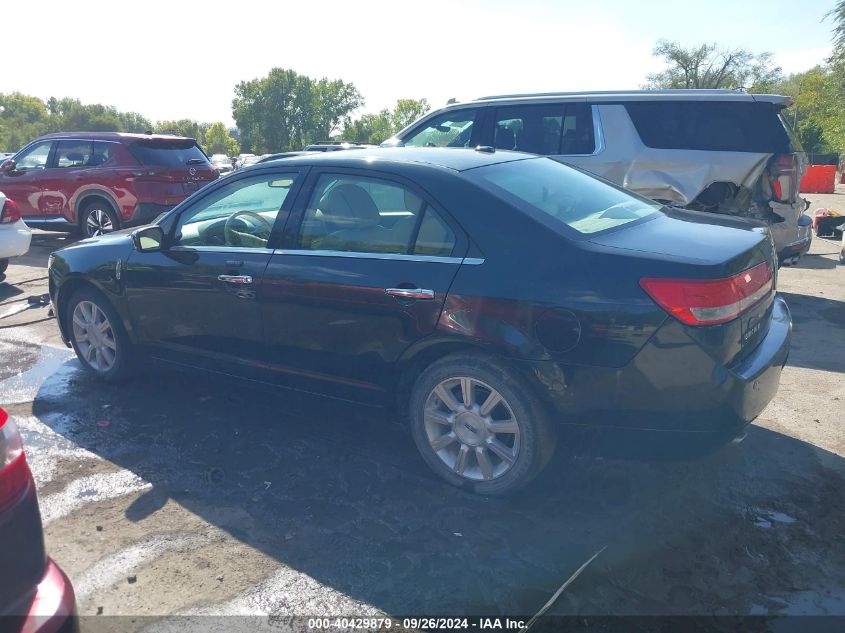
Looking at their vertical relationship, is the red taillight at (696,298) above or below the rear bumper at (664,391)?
above

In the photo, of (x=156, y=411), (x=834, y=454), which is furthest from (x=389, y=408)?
(x=834, y=454)

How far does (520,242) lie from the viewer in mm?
3354

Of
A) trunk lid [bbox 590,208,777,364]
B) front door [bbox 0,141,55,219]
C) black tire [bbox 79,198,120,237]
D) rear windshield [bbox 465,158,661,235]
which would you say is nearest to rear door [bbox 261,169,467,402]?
rear windshield [bbox 465,158,661,235]

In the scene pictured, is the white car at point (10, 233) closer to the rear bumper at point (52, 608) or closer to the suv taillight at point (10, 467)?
the suv taillight at point (10, 467)

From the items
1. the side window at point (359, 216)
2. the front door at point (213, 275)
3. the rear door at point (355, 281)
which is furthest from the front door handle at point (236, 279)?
the side window at point (359, 216)

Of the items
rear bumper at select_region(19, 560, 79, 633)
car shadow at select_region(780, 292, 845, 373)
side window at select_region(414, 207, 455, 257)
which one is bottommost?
car shadow at select_region(780, 292, 845, 373)

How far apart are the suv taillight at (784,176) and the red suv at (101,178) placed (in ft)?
26.6

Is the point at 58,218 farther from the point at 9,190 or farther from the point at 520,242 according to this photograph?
the point at 520,242

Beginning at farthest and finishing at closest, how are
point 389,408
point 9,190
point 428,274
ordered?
point 9,190 → point 389,408 → point 428,274

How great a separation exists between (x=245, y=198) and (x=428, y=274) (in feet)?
5.17

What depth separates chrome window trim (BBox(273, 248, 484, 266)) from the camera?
136 inches

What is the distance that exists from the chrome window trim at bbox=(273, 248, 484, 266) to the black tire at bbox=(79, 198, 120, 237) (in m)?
7.94

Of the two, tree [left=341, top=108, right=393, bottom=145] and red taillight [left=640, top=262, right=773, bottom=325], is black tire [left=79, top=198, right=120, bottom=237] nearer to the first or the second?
red taillight [left=640, top=262, right=773, bottom=325]

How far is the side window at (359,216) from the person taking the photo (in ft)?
12.2
